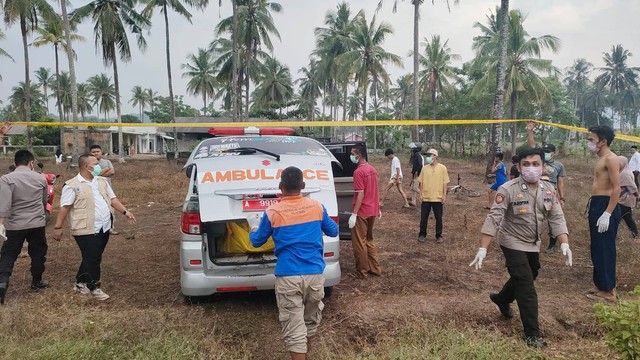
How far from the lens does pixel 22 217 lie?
4680mm

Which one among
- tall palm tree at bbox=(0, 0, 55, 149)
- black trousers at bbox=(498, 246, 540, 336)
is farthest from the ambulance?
tall palm tree at bbox=(0, 0, 55, 149)

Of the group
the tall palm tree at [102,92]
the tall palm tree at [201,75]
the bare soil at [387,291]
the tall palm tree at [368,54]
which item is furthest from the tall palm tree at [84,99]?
the bare soil at [387,291]

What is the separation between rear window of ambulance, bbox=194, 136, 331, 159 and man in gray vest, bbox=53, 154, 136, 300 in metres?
1.21

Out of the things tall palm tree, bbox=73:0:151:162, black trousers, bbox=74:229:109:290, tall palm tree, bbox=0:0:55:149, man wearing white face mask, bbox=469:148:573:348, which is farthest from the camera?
tall palm tree, bbox=73:0:151:162

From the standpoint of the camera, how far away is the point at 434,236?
25.7 feet

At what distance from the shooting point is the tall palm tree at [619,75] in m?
61.2

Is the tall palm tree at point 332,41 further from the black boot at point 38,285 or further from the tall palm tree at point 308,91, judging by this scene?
the black boot at point 38,285

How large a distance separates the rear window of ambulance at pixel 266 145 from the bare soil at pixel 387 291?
1.56m

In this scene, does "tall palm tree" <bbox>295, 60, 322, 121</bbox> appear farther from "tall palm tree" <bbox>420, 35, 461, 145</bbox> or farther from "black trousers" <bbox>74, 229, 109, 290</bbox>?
"black trousers" <bbox>74, 229, 109, 290</bbox>

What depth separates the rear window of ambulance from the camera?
183 inches

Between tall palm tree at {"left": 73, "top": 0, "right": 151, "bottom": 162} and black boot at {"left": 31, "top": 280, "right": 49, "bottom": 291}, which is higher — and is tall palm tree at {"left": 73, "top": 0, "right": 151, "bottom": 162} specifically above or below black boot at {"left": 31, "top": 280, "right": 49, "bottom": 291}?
above

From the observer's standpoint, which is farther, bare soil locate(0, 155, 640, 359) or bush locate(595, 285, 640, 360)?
bare soil locate(0, 155, 640, 359)

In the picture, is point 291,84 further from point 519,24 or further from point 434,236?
point 434,236

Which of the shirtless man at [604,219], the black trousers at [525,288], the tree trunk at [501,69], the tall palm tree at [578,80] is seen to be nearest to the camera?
the black trousers at [525,288]
